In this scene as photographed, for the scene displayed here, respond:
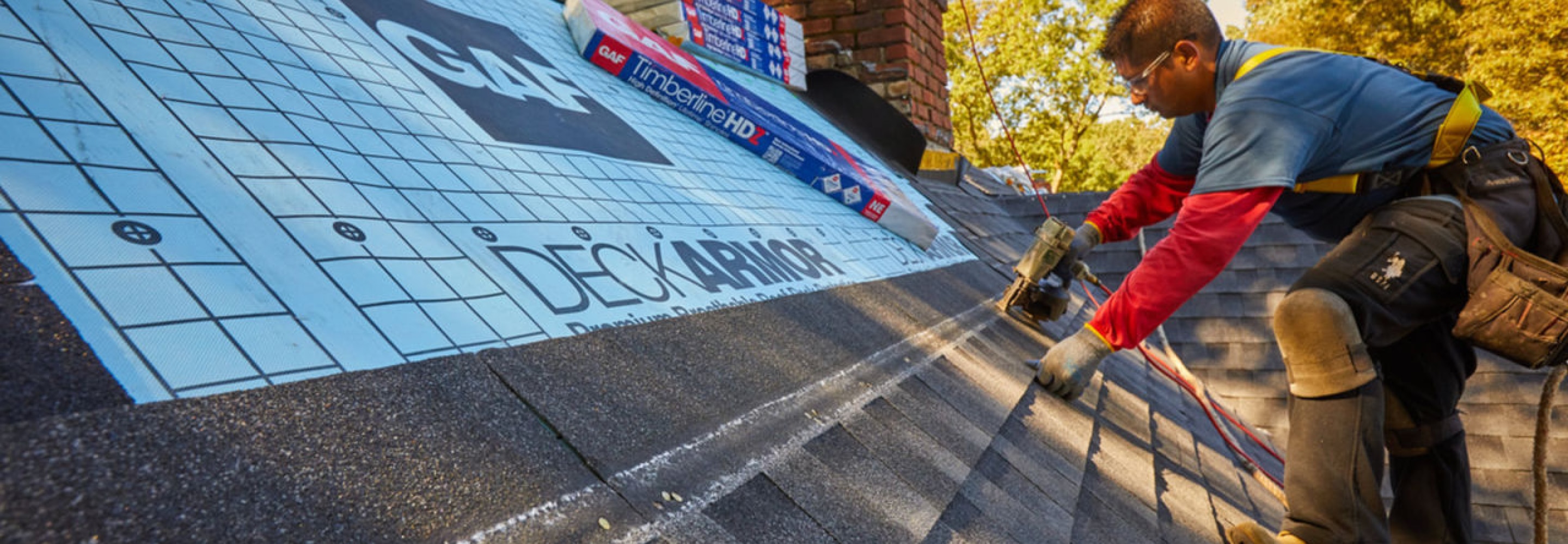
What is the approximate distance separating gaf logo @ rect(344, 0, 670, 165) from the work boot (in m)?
1.92

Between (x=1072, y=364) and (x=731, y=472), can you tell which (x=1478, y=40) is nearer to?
(x=1072, y=364)

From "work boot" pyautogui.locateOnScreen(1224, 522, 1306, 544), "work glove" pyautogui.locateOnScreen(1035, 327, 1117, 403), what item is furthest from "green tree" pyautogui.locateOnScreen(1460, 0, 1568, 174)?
"work boot" pyautogui.locateOnScreen(1224, 522, 1306, 544)

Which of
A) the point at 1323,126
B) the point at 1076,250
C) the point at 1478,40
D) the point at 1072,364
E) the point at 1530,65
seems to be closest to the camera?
the point at 1323,126

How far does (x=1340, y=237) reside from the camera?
2486 mm

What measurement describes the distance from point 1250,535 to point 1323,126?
112 centimetres

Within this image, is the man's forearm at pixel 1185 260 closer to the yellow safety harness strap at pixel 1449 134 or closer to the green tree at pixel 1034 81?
the yellow safety harness strap at pixel 1449 134

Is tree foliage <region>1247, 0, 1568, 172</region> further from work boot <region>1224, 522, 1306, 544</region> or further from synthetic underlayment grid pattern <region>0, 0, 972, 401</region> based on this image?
synthetic underlayment grid pattern <region>0, 0, 972, 401</region>

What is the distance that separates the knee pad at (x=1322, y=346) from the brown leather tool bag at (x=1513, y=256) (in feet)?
1.04

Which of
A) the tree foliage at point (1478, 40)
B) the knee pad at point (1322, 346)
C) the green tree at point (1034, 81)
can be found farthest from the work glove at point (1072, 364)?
the green tree at point (1034, 81)

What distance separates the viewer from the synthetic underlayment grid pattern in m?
0.89

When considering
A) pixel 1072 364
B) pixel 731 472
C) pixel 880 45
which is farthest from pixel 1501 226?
pixel 880 45

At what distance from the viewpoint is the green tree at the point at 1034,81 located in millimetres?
25047

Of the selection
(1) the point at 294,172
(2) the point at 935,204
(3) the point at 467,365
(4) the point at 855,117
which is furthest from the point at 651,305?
(4) the point at 855,117

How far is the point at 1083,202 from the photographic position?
A: 566 centimetres
